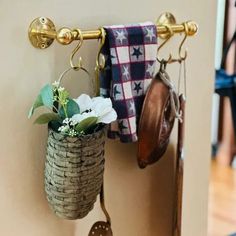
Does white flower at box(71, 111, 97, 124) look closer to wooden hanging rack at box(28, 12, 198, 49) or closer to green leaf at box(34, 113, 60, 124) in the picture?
green leaf at box(34, 113, 60, 124)

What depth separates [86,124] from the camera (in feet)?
3.33

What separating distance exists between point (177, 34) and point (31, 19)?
1.36 feet

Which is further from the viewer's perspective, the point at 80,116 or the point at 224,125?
the point at 224,125

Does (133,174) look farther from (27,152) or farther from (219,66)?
(219,66)

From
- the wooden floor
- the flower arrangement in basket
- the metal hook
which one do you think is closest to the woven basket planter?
the flower arrangement in basket

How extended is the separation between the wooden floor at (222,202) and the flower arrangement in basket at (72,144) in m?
1.47

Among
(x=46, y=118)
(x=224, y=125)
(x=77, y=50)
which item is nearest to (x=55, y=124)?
(x=46, y=118)

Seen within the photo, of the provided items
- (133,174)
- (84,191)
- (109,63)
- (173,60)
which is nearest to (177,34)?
(173,60)

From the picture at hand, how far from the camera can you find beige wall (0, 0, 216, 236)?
104 cm

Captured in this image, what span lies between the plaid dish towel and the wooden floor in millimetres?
1412

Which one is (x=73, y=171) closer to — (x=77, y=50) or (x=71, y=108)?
(x=71, y=108)

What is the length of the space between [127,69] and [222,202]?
71.3 inches

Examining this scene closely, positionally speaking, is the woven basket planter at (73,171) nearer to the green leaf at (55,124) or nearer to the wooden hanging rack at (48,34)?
the green leaf at (55,124)

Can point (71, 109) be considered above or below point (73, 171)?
above
